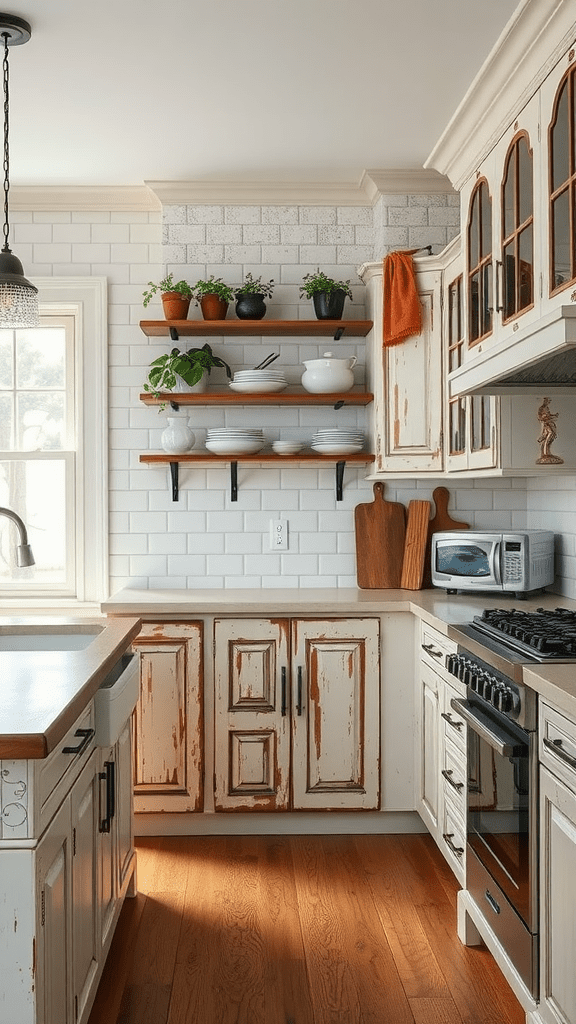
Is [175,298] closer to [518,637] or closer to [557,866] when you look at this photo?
[518,637]

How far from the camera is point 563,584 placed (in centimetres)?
381

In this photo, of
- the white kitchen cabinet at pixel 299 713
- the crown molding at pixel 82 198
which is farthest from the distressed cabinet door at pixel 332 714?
the crown molding at pixel 82 198

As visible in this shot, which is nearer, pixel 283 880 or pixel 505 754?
pixel 505 754

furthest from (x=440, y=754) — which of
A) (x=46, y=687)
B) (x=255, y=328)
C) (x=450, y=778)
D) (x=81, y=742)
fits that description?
(x=255, y=328)

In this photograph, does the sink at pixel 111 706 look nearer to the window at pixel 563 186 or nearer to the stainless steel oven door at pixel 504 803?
the stainless steel oven door at pixel 504 803

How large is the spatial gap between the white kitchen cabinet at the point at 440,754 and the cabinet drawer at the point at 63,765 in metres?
1.25

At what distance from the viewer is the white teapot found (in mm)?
4145

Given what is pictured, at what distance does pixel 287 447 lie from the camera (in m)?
4.19

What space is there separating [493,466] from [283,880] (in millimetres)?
1696

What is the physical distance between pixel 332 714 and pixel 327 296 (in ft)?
6.01

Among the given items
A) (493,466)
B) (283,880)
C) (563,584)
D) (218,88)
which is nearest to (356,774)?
(283,880)

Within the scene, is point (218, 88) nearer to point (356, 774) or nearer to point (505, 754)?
point (505, 754)

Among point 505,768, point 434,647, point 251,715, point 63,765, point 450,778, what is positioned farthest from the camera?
point 251,715

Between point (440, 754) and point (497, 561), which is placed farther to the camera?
point (497, 561)
